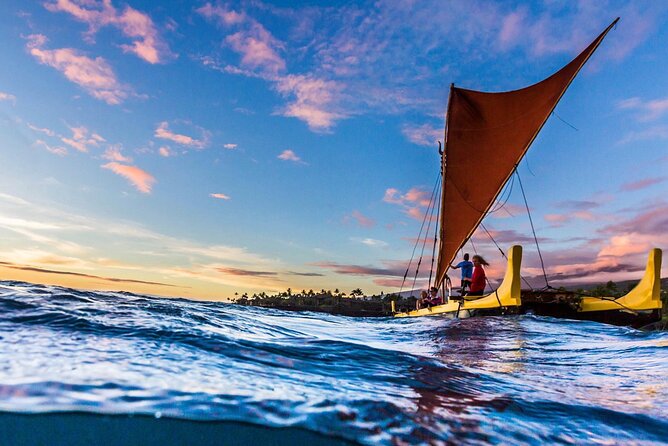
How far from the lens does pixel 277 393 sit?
311 cm

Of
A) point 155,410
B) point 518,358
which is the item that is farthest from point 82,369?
point 518,358

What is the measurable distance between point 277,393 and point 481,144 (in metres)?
21.7

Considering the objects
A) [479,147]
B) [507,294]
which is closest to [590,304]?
[507,294]

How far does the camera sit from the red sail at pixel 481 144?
19984mm

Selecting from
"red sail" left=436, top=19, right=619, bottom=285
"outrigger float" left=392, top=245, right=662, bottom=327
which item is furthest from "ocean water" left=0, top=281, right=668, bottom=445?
"red sail" left=436, top=19, right=619, bottom=285

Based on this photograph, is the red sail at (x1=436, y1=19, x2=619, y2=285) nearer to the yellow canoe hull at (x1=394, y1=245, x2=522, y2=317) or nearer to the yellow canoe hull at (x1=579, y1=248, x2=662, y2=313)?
the yellow canoe hull at (x1=579, y1=248, x2=662, y2=313)

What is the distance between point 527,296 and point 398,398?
11.0 m

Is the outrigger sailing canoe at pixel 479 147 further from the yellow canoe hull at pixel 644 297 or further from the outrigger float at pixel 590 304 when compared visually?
the yellow canoe hull at pixel 644 297

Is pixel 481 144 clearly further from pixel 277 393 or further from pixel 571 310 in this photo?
pixel 277 393

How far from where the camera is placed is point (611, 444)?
2.77 meters

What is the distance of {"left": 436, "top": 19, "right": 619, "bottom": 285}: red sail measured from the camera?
65.6 ft

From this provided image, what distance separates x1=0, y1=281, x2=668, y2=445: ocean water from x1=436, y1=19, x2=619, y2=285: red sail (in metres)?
16.8

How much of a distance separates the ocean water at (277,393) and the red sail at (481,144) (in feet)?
55.0

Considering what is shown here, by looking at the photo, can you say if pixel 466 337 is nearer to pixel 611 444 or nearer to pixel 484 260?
pixel 611 444
